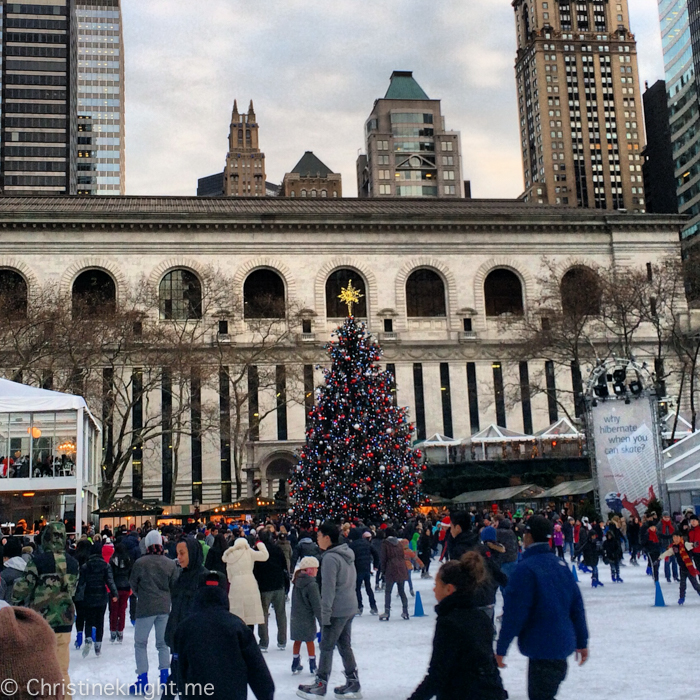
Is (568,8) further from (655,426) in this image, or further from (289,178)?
(655,426)

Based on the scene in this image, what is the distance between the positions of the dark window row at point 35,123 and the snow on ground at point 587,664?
318ft

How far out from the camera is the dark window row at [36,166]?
104500 mm

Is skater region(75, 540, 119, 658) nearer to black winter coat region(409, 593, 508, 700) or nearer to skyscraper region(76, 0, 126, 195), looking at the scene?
black winter coat region(409, 593, 508, 700)

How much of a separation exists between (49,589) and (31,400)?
63.6ft

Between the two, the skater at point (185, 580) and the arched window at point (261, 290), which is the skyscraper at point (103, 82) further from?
the skater at point (185, 580)

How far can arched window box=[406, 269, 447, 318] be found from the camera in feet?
202

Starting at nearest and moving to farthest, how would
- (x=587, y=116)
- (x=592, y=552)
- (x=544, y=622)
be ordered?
(x=544, y=622), (x=592, y=552), (x=587, y=116)

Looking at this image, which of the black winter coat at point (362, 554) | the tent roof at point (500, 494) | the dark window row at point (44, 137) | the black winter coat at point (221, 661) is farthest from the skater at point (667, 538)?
the dark window row at point (44, 137)

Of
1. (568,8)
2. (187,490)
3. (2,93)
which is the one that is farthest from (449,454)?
(568,8)

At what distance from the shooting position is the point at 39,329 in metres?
44.3

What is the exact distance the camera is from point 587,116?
153000mm

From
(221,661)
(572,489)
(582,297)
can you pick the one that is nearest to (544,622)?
(221,661)

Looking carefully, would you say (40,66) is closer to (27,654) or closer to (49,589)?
(49,589)

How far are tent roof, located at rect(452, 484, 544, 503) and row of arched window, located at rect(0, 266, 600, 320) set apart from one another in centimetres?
1312
